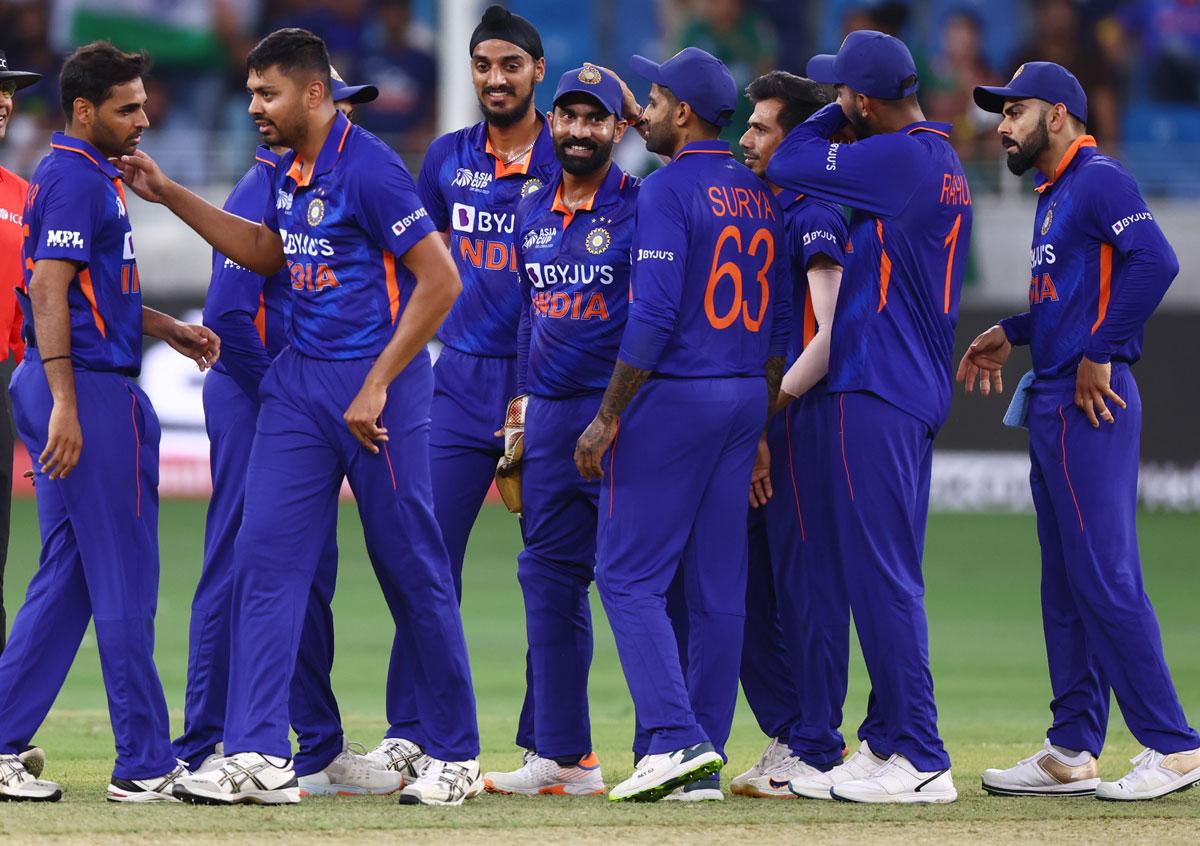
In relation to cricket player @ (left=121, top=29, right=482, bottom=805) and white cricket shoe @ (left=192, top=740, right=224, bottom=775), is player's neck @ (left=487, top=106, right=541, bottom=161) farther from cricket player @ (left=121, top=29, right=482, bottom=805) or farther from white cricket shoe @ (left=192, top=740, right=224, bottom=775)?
white cricket shoe @ (left=192, top=740, right=224, bottom=775)

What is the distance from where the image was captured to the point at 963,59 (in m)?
21.5

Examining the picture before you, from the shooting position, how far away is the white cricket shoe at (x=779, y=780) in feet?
21.6

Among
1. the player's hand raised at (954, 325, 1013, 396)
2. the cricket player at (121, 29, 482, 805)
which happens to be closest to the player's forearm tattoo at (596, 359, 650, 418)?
the cricket player at (121, 29, 482, 805)

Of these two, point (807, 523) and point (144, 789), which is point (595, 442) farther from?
point (144, 789)

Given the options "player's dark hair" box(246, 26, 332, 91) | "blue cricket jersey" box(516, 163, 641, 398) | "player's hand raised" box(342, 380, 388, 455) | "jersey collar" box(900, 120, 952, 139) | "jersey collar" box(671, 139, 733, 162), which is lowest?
"player's hand raised" box(342, 380, 388, 455)

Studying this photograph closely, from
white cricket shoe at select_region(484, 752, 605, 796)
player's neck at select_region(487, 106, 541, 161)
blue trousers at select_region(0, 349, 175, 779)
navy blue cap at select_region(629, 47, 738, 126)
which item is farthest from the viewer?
player's neck at select_region(487, 106, 541, 161)

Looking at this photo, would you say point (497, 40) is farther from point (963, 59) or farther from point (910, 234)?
point (963, 59)

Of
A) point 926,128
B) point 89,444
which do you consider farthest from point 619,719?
point 89,444

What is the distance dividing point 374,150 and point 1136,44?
1800 centimetres

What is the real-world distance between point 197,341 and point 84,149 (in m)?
0.77

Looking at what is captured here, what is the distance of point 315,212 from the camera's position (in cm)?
617

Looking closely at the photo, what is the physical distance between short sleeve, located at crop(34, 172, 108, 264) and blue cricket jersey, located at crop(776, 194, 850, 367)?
2.33 m

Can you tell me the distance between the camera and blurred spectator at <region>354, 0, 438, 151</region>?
2175 centimetres

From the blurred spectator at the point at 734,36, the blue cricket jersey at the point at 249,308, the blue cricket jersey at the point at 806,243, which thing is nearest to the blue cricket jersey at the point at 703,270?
the blue cricket jersey at the point at 806,243
